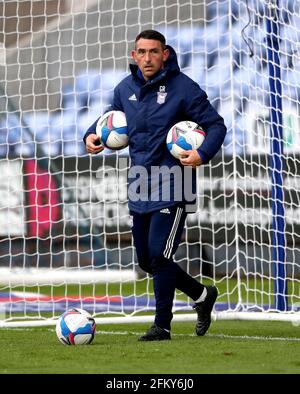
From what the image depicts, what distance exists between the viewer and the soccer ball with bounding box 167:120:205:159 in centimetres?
645

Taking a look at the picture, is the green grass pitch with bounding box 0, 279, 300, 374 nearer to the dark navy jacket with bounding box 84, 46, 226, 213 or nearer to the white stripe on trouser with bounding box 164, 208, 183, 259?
the white stripe on trouser with bounding box 164, 208, 183, 259

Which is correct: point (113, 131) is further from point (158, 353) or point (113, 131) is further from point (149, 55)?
point (158, 353)

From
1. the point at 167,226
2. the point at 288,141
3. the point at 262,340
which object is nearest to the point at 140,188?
the point at 167,226

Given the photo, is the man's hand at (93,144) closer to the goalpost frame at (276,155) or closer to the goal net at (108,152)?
the goalpost frame at (276,155)

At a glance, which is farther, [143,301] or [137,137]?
Result: [143,301]

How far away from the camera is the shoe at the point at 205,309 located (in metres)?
7.01

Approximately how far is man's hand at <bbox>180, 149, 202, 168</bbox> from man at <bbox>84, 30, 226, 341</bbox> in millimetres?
38

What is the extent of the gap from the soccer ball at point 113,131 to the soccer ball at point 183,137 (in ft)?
1.15

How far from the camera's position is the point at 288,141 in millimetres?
10242

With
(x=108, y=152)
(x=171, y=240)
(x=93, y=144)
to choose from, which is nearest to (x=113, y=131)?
(x=93, y=144)

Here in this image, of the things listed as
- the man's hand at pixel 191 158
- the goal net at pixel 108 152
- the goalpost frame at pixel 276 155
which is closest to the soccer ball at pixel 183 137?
the man's hand at pixel 191 158
